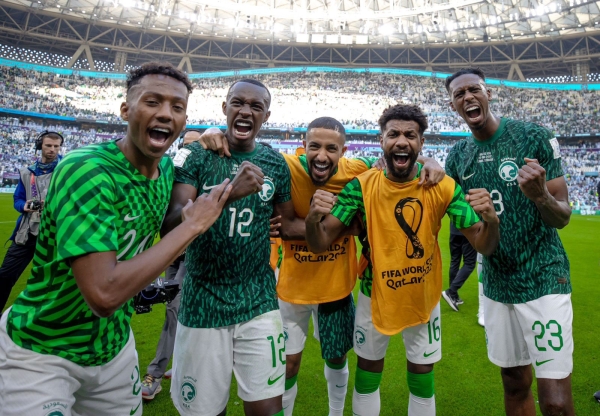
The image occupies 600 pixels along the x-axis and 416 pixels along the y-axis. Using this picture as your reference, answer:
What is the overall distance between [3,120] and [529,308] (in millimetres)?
45173

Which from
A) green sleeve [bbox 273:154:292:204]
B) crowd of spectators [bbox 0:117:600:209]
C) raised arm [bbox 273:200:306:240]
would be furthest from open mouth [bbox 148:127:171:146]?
crowd of spectators [bbox 0:117:600:209]

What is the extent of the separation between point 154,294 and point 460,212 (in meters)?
2.32

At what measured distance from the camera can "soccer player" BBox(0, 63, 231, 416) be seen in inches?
53.1

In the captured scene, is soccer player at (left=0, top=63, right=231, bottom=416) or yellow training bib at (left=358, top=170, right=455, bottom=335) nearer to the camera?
soccer player at (left=0, top=63, right=231, bottom=416)

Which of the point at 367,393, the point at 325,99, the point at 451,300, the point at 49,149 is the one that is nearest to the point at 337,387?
the point at 367,393

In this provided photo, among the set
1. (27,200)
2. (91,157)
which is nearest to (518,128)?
(91,157)

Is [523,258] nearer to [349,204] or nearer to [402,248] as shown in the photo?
[402,248]

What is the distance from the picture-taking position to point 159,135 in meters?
1.75

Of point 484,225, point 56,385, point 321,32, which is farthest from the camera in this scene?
point 321,32

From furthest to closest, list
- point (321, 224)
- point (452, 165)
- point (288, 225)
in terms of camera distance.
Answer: point (452, 165) < point (288, 225) < point (321, 224)

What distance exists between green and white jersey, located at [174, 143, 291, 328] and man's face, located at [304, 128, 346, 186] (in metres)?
0.61

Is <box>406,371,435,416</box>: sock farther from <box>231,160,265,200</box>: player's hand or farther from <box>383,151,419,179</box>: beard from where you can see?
<box>231,160,265,200</box>: player's hand

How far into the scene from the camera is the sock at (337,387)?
2828 millimetres

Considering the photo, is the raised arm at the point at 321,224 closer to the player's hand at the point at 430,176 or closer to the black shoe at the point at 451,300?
the player's hand at the point at 430,176
